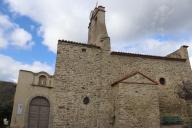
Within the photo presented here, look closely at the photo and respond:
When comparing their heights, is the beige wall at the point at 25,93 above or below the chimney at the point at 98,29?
below

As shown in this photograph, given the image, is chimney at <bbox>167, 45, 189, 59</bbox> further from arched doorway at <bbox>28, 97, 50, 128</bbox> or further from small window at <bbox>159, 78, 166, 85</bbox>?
arched doorway at <bbox>28, 97, 50, 128</bbox>

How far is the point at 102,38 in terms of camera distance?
17.4m

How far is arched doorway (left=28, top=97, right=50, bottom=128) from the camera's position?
14.6 meters

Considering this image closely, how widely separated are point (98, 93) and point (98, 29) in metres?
5.11

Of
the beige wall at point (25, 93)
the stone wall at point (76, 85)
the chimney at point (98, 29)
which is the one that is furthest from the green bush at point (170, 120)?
the beige wall at point (25, 93)

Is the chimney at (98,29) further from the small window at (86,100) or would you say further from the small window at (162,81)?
the small window at (162,81)

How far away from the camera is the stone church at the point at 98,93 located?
14812mm

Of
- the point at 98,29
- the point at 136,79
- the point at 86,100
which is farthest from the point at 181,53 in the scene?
the point at 86,100

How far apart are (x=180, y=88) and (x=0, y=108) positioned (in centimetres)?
1374

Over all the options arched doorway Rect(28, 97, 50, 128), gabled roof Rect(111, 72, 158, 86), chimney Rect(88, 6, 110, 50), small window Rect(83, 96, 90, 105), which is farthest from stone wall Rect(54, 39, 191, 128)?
gabled roof Rect(111, 72, 158, 86)

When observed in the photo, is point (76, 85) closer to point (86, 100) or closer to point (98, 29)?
point (86, 100)

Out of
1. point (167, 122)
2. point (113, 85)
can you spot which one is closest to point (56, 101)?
point (113, 85)

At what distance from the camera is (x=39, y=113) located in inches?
584

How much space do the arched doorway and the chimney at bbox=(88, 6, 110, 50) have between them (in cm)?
581
